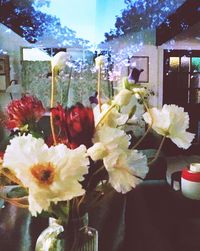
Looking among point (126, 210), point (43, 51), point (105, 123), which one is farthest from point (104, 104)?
point (43, 51)

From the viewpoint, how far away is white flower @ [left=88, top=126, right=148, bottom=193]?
0.58 m

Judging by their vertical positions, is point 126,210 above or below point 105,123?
below

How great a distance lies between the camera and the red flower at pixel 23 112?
0.69 m

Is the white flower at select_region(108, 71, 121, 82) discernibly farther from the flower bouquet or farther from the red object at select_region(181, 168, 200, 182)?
the flower bouquet

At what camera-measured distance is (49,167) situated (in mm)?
554

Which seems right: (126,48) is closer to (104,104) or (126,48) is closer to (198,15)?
(198,15)

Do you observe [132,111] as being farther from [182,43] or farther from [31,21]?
[182,43]

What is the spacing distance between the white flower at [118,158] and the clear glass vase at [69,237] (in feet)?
0.43

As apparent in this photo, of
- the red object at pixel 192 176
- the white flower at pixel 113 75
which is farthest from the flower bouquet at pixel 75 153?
the white flower at pixel 113 75

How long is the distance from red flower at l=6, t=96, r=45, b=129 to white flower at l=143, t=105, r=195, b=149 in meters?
0.22

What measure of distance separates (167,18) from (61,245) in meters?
5.00

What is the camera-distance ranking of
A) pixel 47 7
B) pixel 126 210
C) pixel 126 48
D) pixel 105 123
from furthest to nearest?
pixel 126 48 → pixel 47 7 → pixel 126 210 → pixel 105 123

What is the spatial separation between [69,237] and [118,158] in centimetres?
20

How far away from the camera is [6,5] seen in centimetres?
510
